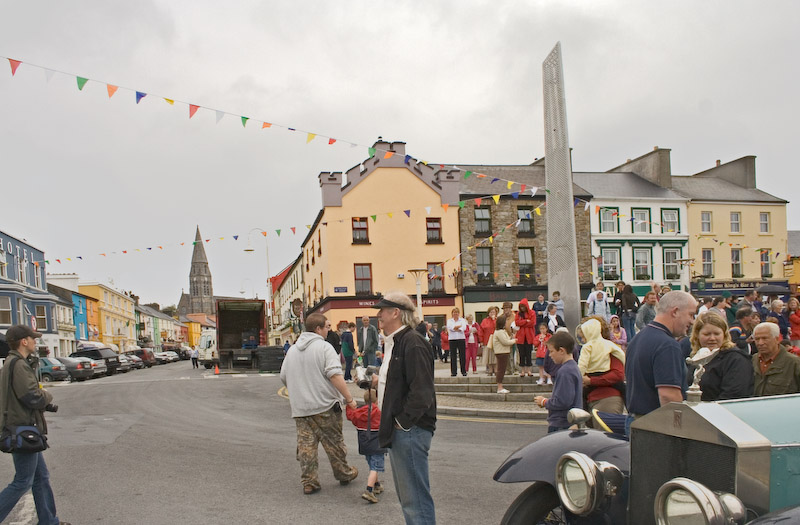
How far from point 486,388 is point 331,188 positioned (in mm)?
24808

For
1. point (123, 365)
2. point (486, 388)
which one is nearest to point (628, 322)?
point (486, 388)

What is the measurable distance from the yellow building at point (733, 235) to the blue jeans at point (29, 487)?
38071mm

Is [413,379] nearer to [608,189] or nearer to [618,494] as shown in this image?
[618,494]

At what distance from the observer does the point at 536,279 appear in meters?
37.8

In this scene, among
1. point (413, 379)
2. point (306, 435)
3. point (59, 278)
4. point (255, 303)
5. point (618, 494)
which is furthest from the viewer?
point (59, 278)

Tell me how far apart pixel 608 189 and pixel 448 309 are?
12344mm

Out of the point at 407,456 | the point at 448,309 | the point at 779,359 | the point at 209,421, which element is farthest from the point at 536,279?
the point at 407,456

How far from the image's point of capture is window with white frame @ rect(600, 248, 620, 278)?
37750 millimetres

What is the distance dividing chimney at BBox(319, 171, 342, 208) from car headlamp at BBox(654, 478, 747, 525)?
34.7m

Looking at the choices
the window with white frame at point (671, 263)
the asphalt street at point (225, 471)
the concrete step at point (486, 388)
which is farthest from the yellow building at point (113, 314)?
the concrete step at point (486, 388)

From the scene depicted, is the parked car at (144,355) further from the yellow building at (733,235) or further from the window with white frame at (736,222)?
the window with white frame at (736,222)

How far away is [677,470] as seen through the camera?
302cm

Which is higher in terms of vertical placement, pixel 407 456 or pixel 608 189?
pixel 608 189

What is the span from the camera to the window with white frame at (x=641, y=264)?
A: 125ft
